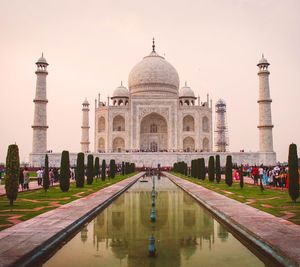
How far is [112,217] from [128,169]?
18429mm

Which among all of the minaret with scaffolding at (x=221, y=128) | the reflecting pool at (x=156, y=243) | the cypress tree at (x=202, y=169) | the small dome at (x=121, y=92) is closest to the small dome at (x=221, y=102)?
the minaret with scaffolding at (x=221, y=128)

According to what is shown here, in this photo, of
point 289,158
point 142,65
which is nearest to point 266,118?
point 142,65

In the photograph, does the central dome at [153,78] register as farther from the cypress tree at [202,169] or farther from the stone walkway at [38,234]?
the stone walkway at [38,234]

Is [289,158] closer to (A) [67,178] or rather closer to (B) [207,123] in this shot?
(A) [67,178]

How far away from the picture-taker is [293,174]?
340 inches

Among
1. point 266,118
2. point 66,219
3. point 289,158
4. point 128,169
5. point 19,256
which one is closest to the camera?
point 19,256

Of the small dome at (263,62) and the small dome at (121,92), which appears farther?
the small dome at (121,92)

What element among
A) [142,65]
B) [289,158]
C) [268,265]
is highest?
[142,65]

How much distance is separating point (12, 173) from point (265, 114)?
23.4 metres

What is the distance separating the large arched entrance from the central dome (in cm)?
240

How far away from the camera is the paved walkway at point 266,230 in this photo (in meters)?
3.63

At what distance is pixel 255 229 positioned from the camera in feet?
15.8

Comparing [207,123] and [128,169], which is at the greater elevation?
[207,123]

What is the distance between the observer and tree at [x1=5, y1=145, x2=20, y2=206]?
7.84 metres
